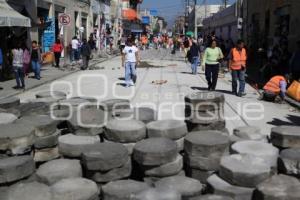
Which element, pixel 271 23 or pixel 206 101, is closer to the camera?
pixel 206 101

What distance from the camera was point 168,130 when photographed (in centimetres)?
698

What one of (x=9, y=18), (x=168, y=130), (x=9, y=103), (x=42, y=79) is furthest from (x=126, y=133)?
(x=42, y=79)

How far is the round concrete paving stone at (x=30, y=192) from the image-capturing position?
17.4 ft

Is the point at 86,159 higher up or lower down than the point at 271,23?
lower down


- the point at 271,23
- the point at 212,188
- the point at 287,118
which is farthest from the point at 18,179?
the point at 271,23

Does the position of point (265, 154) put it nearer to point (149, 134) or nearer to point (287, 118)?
point (149, 134)

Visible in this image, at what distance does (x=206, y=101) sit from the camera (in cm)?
755

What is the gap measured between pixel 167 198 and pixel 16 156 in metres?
2.30

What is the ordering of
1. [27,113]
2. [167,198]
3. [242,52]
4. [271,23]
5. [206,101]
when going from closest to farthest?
[167,198] → [206,101] → [27,113] → [242,52] → [271,23]

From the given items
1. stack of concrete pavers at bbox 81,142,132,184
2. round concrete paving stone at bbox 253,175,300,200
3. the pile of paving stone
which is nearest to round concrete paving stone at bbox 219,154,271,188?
the pile of paving stone

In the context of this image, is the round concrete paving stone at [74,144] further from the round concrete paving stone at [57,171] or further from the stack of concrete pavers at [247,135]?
the stack of concrete pavers at [247,135]

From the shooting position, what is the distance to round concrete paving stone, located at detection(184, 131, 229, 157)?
20.9 feet

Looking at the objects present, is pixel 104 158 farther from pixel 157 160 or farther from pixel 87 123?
pixel 87 123

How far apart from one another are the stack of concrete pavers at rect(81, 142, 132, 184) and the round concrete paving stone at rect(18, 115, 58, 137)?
940 millimetres
